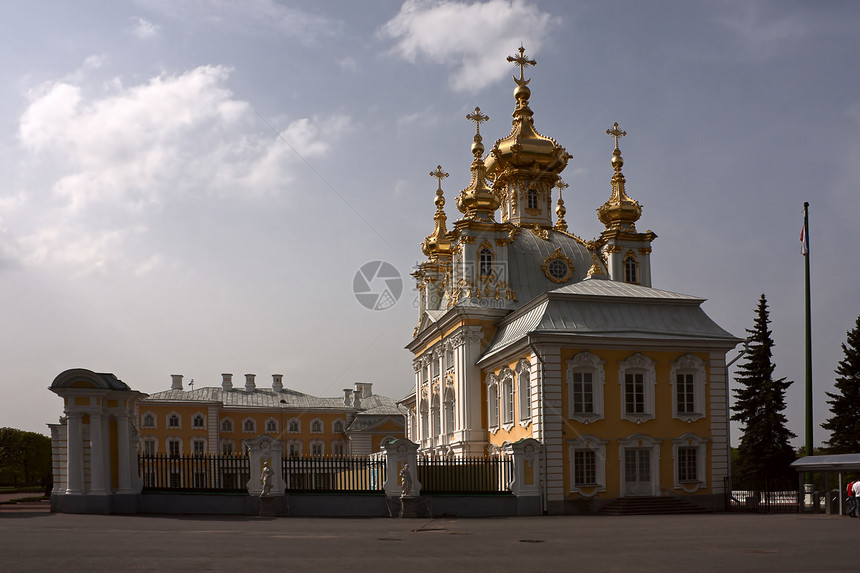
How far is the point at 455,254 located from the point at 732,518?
20.6 m

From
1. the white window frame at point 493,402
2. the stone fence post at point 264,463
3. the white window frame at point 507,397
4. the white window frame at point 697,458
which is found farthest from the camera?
the white window frame at point 493,402

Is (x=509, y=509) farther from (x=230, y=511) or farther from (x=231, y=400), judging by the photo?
(x=231, y=400)

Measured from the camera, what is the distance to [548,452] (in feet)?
105

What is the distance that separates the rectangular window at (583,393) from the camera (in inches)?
1302

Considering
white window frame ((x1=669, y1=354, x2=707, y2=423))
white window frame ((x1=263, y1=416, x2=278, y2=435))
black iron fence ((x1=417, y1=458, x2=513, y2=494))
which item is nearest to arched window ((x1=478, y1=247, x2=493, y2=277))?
white window frame ((x1=669, y1=354, x2=707, y2=423))

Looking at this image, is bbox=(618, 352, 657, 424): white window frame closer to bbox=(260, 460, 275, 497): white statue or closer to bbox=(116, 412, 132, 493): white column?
bbox=(260, 460, 275, 497): white statue

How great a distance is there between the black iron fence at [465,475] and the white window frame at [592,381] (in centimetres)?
344

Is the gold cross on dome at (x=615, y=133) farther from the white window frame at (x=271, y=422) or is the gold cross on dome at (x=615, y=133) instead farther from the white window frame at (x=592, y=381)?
the white window frame at (x=271, y=422)

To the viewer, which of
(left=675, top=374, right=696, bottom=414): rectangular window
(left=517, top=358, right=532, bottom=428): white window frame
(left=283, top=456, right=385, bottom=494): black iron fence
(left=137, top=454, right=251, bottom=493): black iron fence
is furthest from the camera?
(left=517, top=358, right=532, bottom=428): white window frame

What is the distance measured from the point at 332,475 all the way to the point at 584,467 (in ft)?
28.4

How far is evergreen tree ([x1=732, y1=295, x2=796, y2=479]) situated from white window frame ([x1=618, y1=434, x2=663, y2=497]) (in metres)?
17.0

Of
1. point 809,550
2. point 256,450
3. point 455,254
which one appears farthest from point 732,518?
point 455,254

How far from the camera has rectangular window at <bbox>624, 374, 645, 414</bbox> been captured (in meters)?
33.7

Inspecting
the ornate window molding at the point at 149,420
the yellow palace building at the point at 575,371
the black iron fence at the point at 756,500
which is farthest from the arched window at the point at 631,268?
the ornate window molding at the point at 149,420
